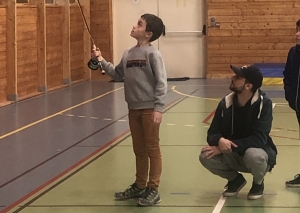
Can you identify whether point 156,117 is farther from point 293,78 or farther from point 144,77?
point 293,78

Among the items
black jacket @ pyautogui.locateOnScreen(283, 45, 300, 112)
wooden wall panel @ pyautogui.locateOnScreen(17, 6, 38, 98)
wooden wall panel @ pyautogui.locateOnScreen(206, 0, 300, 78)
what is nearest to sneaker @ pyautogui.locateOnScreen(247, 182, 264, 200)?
black jacket @ pyautogui.locateOnScreen(283, 45, 300, 112)

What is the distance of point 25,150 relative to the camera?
7.27 meters

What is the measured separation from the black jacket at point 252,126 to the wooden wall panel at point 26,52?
713 centimetres

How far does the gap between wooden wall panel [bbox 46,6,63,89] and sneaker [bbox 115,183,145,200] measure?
8.07 meters

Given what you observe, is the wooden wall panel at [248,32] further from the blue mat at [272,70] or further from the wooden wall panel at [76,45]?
the wooden wall panel at [76,45]

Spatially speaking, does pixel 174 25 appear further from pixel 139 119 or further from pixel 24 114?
pixel 139 119

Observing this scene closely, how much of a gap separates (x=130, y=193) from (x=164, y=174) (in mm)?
870

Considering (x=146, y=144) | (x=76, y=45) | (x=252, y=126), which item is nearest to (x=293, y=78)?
(x=252, y=126)

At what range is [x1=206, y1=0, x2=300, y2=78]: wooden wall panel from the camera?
14906 millimetres

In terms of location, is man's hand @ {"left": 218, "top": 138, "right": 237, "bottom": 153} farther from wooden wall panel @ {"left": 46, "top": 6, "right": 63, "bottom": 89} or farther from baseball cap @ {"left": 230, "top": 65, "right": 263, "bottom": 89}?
wooden wall panel @ {"left": 46, "top": 6, "right": 63, "bottom": 89}

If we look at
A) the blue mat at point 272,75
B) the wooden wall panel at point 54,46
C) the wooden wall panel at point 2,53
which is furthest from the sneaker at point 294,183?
the wooden wall panel at point 54,46

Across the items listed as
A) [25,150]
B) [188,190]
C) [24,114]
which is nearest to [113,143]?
[25,150]

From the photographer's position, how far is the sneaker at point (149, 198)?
5.04m

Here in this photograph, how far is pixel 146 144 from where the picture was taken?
5098 millimetres
